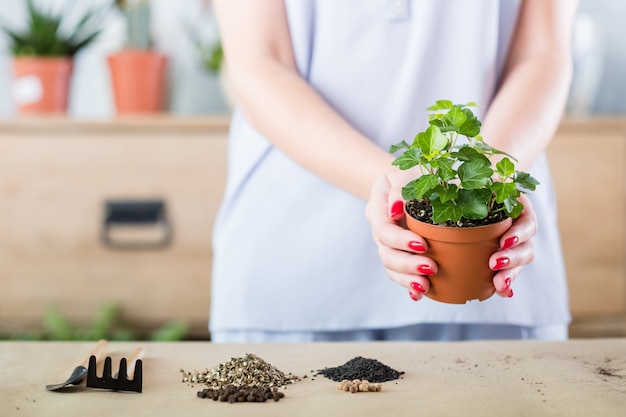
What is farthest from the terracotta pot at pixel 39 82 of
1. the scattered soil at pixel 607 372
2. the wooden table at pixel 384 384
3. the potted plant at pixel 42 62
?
the scattered soil at pixel 607 372

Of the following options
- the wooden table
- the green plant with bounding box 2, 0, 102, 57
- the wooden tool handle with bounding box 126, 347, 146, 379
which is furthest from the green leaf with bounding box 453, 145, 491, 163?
the green plant with bounding box 2, 0, 102, 57

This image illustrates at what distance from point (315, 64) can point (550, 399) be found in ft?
2.17

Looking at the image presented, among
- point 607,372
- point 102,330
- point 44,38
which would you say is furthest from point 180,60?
point 607,372

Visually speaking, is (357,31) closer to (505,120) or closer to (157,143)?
(505,120)

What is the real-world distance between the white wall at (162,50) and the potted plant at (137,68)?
0.57 ft

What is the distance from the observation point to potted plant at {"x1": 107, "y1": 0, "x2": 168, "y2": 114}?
2.73 metres

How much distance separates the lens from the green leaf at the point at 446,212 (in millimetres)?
914

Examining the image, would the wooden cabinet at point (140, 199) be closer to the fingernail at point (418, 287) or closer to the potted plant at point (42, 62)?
the potted plant at point (42, 62)

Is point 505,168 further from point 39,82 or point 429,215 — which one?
point 39,82

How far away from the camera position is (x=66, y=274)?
2.65 m

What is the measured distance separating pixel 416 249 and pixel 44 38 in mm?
2137

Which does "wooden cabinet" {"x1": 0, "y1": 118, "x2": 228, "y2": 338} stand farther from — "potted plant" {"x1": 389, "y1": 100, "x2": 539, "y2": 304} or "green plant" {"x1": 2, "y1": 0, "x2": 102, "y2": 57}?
"potted plant" {"x1": 389, "y1": 100, "x2": 539, "y2": 304}

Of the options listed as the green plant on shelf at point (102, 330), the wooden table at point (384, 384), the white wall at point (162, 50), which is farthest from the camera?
the white wall at point (162, 50)

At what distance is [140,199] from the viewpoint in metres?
2.63
